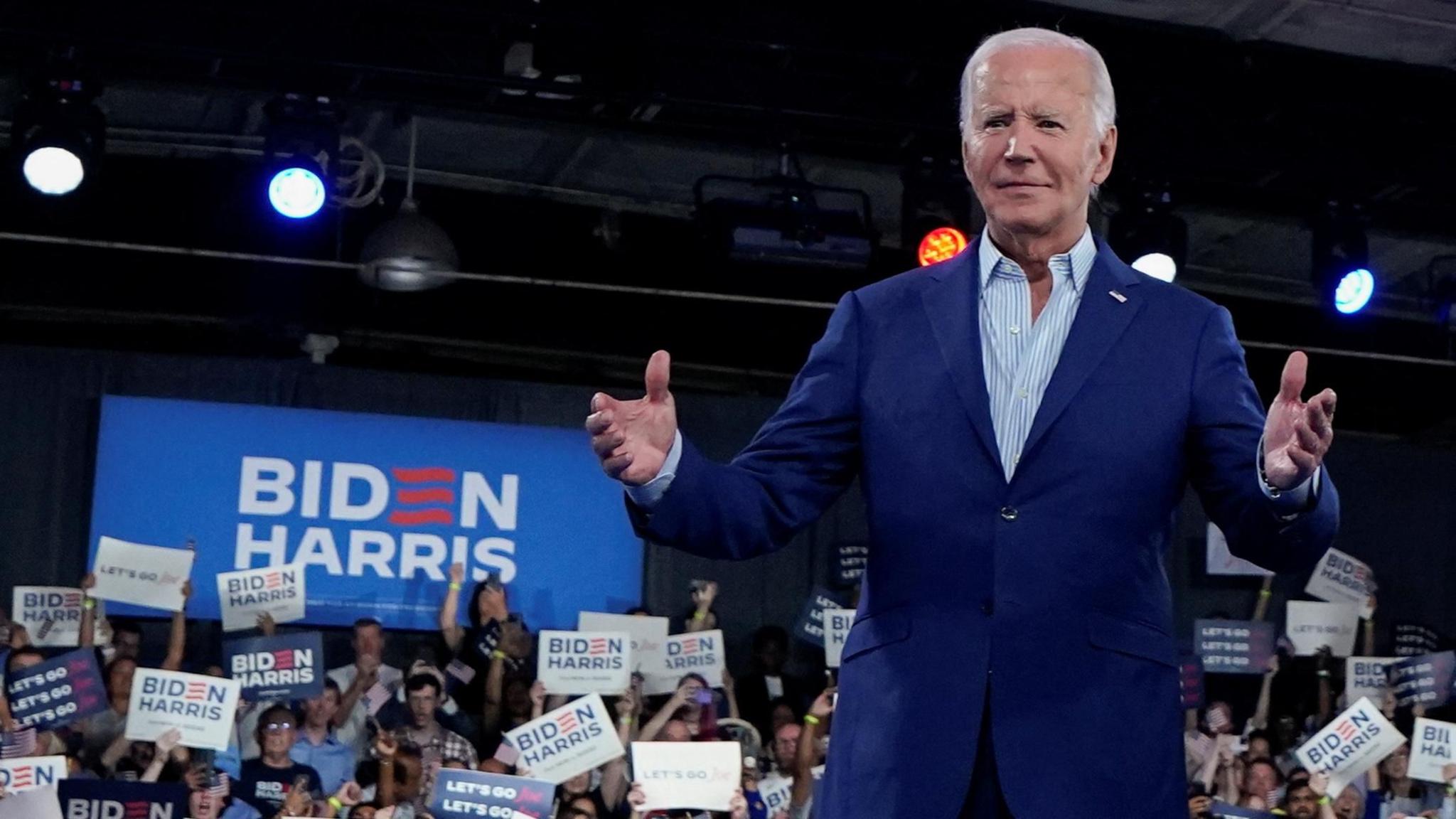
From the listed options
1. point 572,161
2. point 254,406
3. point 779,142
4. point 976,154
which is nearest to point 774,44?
point 779,142

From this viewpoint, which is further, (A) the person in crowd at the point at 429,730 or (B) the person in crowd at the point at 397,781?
(A) the person in crowd at the point at 429,730

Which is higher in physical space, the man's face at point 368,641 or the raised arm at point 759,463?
the man's face at point 368,641

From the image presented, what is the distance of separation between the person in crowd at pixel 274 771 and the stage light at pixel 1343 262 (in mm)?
4427

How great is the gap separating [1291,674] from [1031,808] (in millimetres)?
8494

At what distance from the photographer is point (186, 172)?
9.11 meters

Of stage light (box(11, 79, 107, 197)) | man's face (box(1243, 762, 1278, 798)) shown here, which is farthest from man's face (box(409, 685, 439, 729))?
man's face (box(1243, 762, 1278, 798))

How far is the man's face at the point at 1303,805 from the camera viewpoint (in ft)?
25.8

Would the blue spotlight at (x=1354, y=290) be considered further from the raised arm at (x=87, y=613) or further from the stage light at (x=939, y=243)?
the raised arm at (x=87, y=613)

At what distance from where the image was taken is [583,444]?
946cm

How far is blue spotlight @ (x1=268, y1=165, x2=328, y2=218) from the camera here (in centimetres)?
731

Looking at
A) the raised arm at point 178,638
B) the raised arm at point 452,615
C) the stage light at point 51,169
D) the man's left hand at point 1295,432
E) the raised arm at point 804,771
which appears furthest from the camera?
the raised arm at point 452,615

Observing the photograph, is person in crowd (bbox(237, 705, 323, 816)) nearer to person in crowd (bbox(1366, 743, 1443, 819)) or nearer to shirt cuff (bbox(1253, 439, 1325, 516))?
person in crowd (bbox(1366, 743, 1443, 819))

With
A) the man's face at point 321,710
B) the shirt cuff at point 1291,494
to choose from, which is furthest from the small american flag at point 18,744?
Answer: the shirt cuff at point 1291,494

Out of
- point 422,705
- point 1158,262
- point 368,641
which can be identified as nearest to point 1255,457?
point 1158,262
